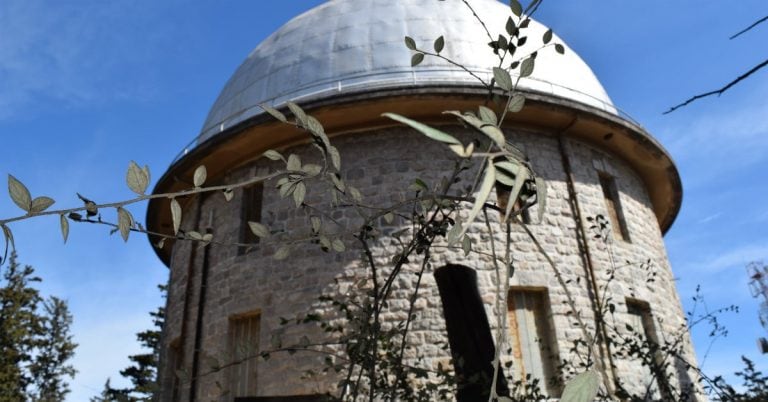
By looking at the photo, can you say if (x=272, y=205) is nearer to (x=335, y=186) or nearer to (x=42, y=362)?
(x=335, y=186)

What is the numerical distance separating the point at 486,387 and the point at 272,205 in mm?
6066

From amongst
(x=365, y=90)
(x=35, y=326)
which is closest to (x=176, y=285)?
(x=365, y=90)

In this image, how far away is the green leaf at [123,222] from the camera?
5.69ft

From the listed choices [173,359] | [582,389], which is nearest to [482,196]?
[582,389]

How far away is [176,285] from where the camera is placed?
11.4 metres

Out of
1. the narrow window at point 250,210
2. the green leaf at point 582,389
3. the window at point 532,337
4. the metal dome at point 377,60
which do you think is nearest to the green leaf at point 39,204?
the green leaf at point 582,389

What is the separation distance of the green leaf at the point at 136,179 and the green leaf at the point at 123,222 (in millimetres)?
170

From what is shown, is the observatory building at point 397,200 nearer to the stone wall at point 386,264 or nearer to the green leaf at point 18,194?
the stone wall at point 386,264

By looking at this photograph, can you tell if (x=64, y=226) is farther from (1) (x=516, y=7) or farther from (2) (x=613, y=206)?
(2) (x=613, y=206)

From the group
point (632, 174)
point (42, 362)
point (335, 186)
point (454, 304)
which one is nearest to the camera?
point (335, 186)

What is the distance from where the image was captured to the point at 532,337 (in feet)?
28.6

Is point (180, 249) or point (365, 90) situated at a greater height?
point (365, 90)

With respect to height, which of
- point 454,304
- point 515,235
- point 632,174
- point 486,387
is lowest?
point 486,387

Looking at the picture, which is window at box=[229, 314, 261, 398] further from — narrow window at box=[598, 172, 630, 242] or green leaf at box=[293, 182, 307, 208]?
green leaf at box=[293, 182, 307, 208]
